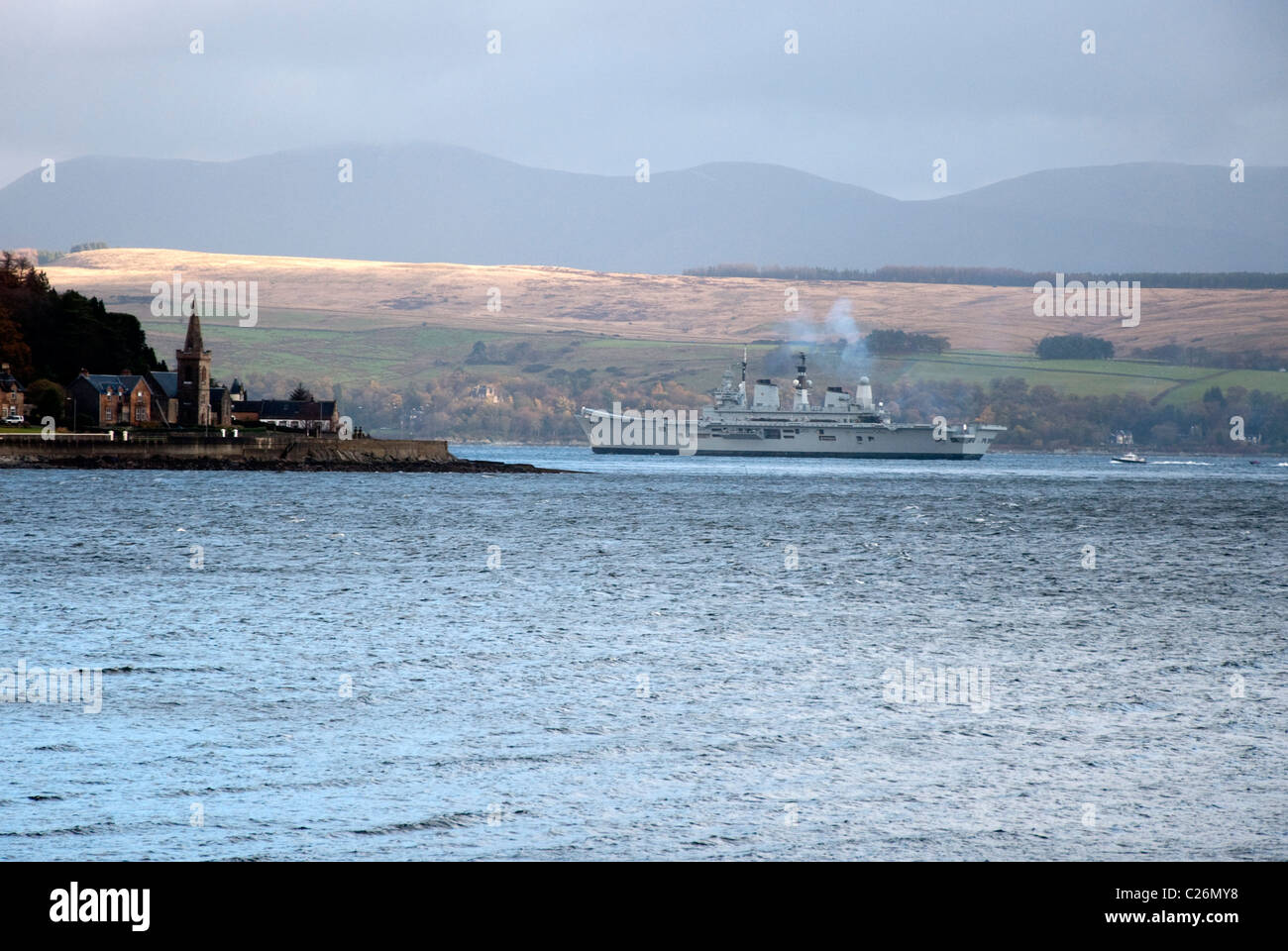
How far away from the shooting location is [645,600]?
33.0 metres

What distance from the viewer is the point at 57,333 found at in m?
121

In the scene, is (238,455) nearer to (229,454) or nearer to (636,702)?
(229,454)

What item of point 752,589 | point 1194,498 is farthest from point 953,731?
point 1194,498

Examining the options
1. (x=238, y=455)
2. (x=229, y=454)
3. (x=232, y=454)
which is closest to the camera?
(x=229, y=454)

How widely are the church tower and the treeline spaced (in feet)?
18.5

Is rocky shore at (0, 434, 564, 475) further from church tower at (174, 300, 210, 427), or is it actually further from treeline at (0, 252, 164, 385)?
treeline at (0, 252, 164, 385)

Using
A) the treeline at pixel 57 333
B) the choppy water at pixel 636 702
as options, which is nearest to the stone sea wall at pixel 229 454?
the treeline at pixel 57 333

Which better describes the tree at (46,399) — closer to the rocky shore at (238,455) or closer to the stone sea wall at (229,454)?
the stone sea wall at (229,454)

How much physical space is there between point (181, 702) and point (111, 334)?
381 ft

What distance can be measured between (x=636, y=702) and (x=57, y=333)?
378 ft

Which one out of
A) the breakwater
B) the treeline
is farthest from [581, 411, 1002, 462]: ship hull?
the treeline

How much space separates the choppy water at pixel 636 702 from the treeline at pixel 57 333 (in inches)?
3033

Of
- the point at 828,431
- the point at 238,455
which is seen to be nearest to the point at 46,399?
the point at 238,455
